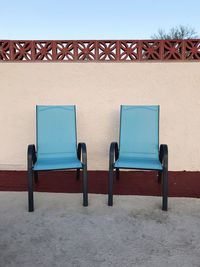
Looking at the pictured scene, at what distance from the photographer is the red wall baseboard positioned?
384cm

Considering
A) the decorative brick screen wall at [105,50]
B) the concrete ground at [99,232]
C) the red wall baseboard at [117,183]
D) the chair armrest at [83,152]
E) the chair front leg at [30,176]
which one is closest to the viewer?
the concrete ground at [99,232]

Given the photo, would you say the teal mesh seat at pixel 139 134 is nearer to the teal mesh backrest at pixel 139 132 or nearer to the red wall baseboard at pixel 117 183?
the teal mesh backrest at pixel 139 132

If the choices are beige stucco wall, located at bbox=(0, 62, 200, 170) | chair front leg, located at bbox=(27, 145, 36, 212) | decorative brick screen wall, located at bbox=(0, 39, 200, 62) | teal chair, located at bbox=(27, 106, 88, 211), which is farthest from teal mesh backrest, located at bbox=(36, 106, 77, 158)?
decorative brick screen wall, located at bbox=(0, 39, 200, 62)

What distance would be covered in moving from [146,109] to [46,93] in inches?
60.1

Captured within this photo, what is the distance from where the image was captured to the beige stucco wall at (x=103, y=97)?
4516 millimetres

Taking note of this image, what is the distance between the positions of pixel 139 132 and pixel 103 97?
91 centimetres

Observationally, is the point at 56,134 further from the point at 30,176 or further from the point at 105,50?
the point at 105,50

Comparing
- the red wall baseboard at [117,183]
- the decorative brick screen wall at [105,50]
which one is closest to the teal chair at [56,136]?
the red wall baseboard at [117,183]

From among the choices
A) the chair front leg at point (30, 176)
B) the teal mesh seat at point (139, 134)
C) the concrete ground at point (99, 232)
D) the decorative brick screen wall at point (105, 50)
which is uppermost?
the decorative brick screen wall at point (105, 50)

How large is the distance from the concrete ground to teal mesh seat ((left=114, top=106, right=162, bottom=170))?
59 centimetres

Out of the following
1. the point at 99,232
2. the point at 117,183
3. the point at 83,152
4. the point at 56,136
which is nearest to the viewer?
the point at 99,232

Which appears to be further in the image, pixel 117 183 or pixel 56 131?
pixel 117 183

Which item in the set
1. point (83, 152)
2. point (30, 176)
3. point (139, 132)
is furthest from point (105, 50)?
point (30, 176)

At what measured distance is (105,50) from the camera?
4512mm
